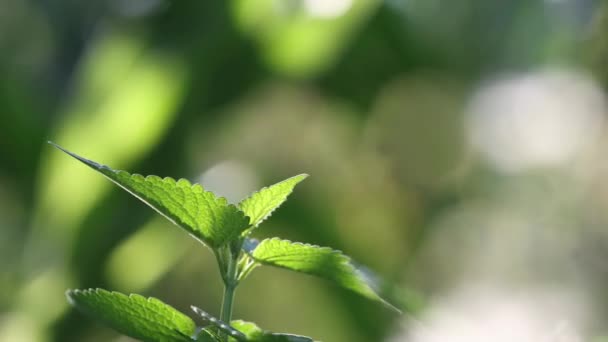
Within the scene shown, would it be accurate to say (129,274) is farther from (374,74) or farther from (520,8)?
(520,8)

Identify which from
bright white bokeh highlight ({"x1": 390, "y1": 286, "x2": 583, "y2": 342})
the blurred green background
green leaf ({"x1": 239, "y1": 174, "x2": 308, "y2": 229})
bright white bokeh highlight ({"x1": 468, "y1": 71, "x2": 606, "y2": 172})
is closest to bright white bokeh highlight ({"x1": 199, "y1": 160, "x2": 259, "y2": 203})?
the blurred green background

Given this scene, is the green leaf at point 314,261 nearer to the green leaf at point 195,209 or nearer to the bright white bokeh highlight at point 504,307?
the green leaf at point 195,209

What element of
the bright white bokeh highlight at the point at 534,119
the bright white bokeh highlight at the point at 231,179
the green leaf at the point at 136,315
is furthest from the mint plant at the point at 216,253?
the bright white bokeh highlight at the point at 534,119

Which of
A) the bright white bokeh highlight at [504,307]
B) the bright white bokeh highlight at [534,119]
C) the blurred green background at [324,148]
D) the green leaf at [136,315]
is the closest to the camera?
the green leaf at [136,315]

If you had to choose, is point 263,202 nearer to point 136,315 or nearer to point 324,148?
point 136,315

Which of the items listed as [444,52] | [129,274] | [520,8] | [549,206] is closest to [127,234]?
[129,274]

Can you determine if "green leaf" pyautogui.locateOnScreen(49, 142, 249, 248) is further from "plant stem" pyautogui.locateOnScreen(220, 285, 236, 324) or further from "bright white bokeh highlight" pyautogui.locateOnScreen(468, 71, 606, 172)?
"bright white bokeh highlight" pyautogui.locateOnScreen(468, 71, 606, 172)
